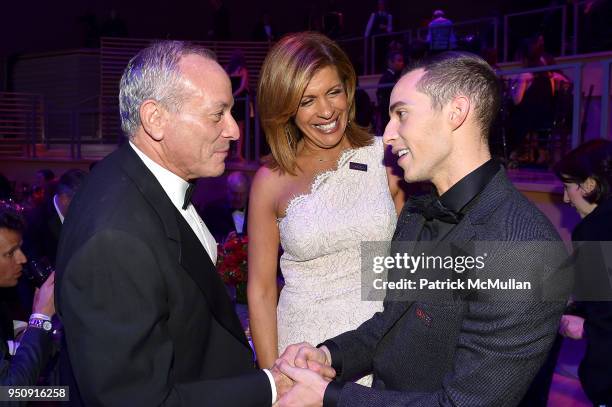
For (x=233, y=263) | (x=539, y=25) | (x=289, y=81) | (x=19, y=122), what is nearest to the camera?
(x=289, y=81)

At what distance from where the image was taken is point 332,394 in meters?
1.73

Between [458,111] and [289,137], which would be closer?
[458,111]

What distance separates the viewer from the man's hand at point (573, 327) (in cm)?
301

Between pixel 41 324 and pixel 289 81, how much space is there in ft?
4.36

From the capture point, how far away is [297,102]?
2.46 m

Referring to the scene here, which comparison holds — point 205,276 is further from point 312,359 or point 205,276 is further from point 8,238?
point 8,238

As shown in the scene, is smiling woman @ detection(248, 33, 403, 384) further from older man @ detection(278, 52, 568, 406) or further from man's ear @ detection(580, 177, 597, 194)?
man's ear @ detection(580, 177, 597, 194)

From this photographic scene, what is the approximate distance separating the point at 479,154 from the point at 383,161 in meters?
0.97

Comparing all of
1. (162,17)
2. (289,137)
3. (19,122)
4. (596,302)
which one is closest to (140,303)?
(289,137)

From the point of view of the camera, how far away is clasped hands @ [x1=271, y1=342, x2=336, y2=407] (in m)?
1.76

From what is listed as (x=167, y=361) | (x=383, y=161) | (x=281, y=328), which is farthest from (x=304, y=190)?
(x=167, y=361)

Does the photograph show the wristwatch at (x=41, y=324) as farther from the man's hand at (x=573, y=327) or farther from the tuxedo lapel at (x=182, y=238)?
the man's hand at (x=573, y=327)

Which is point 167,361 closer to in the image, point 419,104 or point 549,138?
point 419,104

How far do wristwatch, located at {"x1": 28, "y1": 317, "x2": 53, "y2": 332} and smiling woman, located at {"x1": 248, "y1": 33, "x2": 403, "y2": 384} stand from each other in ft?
2.58
